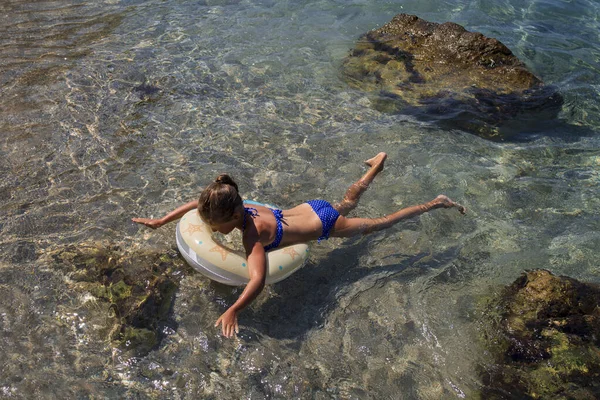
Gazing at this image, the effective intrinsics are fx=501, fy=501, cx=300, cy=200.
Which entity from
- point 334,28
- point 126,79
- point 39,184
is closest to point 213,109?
point 126,79

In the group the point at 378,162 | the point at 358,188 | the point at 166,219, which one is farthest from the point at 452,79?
the point at 166,219

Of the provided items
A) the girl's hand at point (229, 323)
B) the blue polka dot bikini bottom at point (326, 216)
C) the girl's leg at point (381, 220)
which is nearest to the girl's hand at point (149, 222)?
the girl's hand at point (229, 323)

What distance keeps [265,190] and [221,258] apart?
1770mm

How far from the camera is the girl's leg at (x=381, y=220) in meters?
5.28

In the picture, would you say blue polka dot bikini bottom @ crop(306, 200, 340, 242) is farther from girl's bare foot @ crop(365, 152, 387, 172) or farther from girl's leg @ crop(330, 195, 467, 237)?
girl's bare foot @ crop(365, 152, 387, 172)

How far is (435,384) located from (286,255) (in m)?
1.65

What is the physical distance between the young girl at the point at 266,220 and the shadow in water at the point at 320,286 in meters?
0.31

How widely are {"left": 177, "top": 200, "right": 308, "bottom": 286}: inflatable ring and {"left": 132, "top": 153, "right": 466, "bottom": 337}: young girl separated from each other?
12 centimetres

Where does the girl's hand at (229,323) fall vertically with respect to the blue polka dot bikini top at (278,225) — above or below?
below

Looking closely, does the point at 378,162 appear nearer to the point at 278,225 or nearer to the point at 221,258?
the point at 278,225

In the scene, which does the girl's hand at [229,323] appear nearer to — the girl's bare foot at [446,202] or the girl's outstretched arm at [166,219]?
the girl's outstretched arm at [166,219]

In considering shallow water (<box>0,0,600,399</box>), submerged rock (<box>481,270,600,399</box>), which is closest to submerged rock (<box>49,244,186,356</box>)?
shallow water (<box>0,0,600,399</box>)

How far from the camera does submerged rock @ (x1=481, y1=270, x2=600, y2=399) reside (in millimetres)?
3984

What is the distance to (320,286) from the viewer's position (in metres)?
4.94
